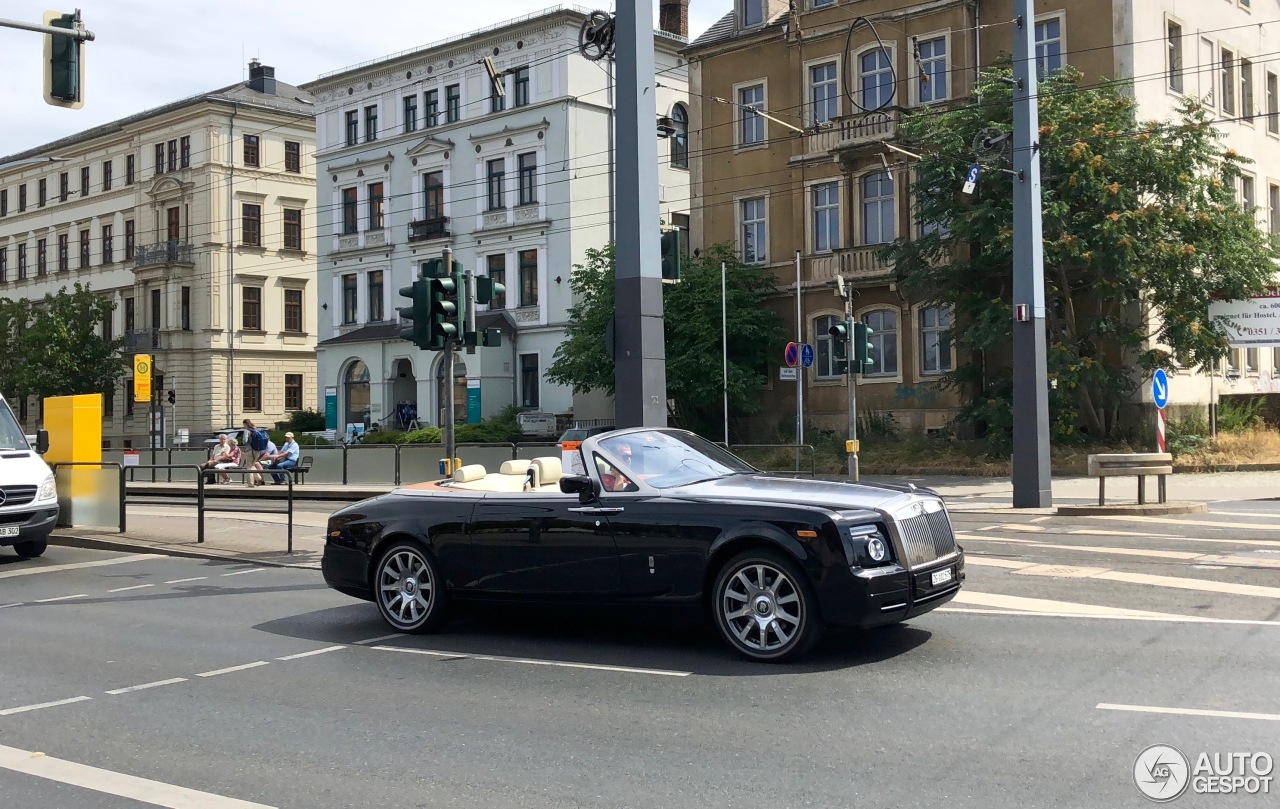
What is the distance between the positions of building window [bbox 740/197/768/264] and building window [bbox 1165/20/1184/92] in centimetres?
1240

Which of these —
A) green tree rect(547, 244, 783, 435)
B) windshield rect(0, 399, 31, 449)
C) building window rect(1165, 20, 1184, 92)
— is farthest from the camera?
green tree rect(547, 244, 783, 435)

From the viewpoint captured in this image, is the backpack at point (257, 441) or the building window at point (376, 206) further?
the building window at point (376, 206)

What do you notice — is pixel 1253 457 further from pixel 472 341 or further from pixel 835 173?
pixel 472 341

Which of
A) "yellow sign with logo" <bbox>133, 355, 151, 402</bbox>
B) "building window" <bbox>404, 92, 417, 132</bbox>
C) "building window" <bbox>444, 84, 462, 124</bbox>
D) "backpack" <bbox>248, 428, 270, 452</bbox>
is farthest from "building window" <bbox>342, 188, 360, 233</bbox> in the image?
"backpack" <bbox>248, 428, 270, 452</bbox>

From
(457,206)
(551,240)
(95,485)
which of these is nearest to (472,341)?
(95,485)

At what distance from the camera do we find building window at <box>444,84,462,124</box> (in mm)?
54250

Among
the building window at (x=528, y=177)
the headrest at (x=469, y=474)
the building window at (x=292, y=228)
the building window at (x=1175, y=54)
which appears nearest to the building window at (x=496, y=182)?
the building window at (x=528, y=177)

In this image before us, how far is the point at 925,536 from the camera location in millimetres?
8102

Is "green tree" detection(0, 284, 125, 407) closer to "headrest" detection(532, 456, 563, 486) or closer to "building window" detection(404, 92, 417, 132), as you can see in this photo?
Result: "building window" detection(404, 92, 417, 132)

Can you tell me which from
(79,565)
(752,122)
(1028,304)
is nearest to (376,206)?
(752,122)

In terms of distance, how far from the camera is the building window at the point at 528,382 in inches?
2037

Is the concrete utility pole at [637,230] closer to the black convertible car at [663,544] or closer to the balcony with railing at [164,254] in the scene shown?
the black convertible car at [663,544]

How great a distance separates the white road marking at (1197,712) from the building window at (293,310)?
2574 inches

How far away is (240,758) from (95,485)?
1322 centimetres
